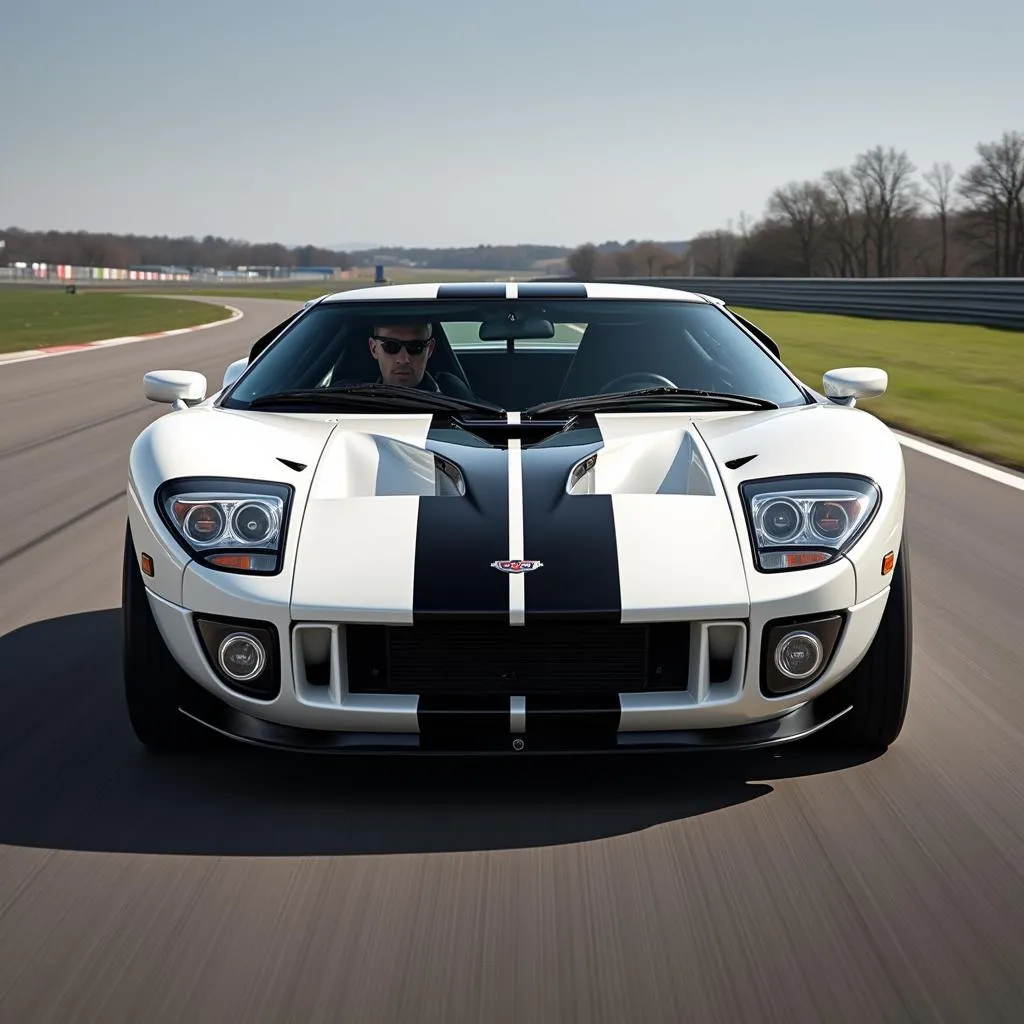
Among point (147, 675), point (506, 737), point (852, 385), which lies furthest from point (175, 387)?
point (852, 385)

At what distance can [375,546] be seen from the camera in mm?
3156

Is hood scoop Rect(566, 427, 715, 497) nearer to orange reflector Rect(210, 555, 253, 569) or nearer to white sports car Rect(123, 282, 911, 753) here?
white sports car Rect(123, 282, 911, 753)

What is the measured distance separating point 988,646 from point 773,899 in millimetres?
2141

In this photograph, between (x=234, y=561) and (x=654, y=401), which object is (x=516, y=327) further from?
(x=234, y=561)

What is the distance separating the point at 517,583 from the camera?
9.96 feet

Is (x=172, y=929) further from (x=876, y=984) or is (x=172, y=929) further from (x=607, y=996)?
(x=876, y=984)

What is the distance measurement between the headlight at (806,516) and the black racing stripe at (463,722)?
68 cm

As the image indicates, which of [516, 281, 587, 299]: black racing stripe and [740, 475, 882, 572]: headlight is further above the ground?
[516, 281, 587, 299]: black racing stripe

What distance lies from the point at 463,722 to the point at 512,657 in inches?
7.0

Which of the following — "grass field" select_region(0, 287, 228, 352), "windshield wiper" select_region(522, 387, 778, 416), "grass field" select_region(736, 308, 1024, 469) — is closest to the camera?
"windshield wiper" select_region(522, 387, 778, 416)

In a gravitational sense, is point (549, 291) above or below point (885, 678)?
above

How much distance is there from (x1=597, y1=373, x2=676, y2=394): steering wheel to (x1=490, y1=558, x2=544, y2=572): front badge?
1396mm

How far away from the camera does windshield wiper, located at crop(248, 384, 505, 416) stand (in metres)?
4.07

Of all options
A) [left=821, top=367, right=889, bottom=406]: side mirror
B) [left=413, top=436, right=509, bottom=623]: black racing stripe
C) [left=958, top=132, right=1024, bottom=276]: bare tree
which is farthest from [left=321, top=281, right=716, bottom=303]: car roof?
[left=958, top=132, right=1024, bottom=276]: bare tree
